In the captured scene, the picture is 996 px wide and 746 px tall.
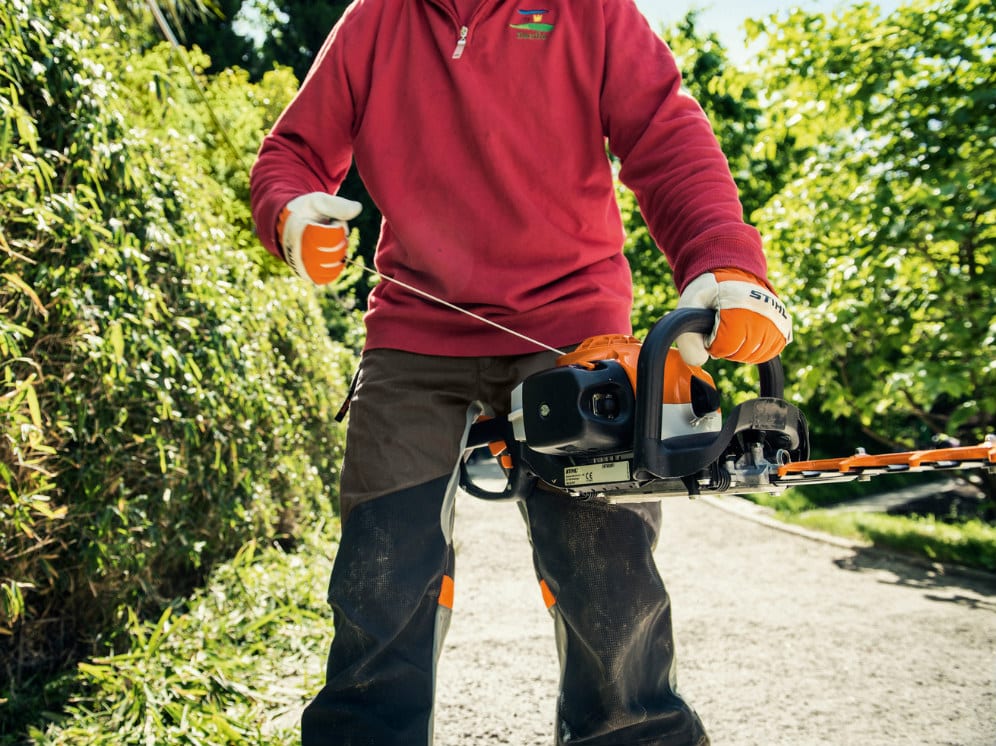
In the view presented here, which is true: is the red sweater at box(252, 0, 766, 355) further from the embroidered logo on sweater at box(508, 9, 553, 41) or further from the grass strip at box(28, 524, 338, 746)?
the grass strip at box(28, 524, 338, 746)

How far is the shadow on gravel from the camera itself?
17.1 ft

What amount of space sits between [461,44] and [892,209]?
4.79 m

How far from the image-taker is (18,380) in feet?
9.24

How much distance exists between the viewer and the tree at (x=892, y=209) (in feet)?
19.0

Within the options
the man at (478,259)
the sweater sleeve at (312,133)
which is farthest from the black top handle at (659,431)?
the sweater sleeve at (312,133)

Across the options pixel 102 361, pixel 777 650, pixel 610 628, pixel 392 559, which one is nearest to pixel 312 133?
pixel 392 559

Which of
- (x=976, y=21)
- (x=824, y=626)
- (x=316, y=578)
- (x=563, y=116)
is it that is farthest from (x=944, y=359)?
(x=563, y=116)

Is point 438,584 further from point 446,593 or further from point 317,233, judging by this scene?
point 317,233

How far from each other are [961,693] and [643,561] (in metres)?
2.26

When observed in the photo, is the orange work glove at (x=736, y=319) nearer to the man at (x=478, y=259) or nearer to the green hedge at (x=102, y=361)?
the man at (x=478, y=259)

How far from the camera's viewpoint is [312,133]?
209 cm

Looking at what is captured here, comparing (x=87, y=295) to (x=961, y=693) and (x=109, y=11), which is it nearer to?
(x=109, y=11)

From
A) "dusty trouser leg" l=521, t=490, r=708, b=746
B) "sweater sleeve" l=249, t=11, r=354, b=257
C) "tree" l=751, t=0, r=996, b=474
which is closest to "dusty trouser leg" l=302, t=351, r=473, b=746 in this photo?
"dusty trouser leg" l=521, t=490, r=708, b=746

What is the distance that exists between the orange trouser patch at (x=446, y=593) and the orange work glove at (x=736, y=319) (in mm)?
629
